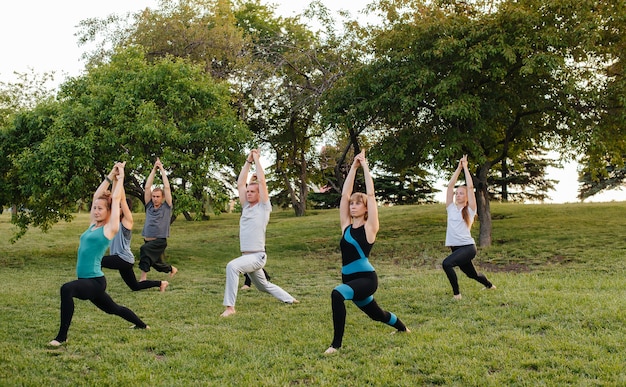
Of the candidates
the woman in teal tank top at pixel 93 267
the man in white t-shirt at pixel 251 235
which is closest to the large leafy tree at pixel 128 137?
the man in white t-shirt at pixel 251 235

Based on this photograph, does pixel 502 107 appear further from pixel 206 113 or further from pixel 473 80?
pixel 206 113

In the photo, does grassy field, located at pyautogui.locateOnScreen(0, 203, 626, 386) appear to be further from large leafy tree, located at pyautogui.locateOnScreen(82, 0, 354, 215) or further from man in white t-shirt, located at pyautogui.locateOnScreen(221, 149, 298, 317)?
large leafy tree, located at pyautogui.locateOnScreen(82, 0, 354, 215)

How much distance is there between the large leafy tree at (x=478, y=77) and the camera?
19.4 meters

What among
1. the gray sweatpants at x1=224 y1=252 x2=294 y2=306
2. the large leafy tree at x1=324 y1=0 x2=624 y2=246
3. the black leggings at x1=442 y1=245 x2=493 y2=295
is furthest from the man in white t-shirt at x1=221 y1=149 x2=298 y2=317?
the large leafy tree at x1=324 y1=0 x2=624 y2=246

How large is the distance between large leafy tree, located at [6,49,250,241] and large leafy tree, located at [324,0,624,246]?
552 cm

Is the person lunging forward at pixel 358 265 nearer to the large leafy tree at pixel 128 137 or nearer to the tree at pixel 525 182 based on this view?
the large leafy tree at pixel 128 137

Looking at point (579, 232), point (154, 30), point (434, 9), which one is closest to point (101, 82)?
point (154, 30)

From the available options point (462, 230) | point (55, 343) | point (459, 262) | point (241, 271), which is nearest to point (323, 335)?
point (241, 271)

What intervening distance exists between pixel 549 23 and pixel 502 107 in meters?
3.29

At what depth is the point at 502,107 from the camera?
20.5 meters

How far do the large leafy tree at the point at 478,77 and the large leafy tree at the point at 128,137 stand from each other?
217 inches

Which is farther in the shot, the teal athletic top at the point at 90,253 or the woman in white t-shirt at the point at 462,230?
the woman in white t-shirt at the point at 462,230

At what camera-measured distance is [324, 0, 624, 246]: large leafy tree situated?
19359 mm

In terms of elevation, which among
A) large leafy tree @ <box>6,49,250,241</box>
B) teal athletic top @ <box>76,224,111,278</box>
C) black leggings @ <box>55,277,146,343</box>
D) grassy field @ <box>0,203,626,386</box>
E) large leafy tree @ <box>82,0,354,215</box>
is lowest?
grassy field @ <box>0,203,626,386</box>
